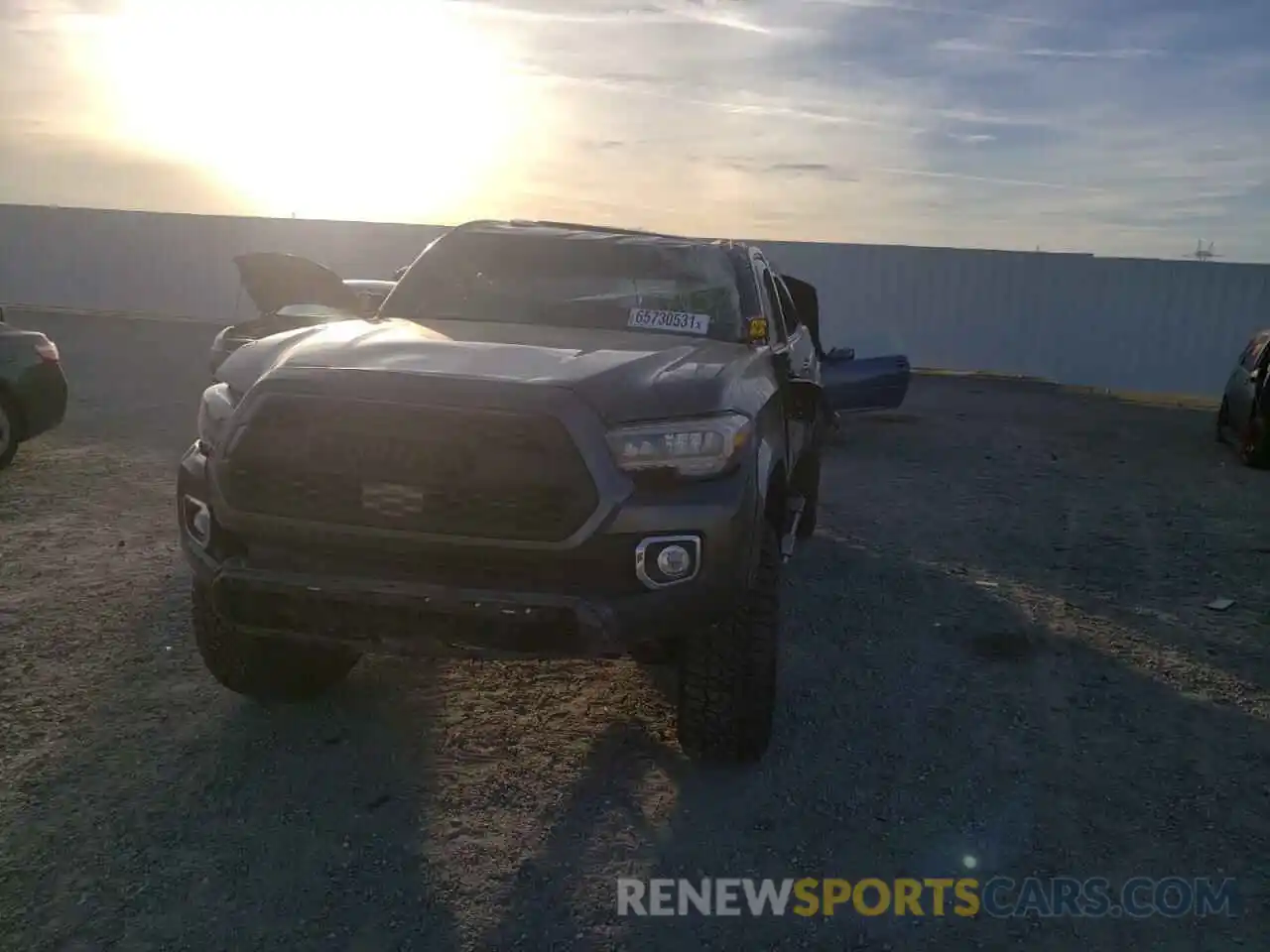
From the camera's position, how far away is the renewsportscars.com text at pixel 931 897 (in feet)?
9.95

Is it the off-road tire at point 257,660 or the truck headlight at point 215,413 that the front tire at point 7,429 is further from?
the truck headlight at point 215,413

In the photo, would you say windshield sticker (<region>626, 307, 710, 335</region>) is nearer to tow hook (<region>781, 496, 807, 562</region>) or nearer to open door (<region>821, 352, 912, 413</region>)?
tow hook (<region>781, 496, 807, 562</region>)

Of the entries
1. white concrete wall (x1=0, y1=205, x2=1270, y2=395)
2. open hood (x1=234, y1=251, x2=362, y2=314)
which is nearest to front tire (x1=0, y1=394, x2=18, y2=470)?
open hood (x1=234, y1=251, x2=362, y2=314)

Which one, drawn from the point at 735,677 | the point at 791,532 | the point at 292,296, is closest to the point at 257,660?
the point at 735,677

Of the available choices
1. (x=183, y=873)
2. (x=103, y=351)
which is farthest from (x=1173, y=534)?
(x=103, y=351)

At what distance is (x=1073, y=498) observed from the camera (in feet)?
30.0

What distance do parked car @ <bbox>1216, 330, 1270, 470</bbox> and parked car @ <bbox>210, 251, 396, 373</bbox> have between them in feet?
29.3

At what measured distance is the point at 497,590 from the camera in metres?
3.17

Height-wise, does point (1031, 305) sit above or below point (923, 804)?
above

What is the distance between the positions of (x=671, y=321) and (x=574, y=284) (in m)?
0.55

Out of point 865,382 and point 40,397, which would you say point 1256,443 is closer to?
point 865,382

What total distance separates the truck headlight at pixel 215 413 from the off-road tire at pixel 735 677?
171 cm

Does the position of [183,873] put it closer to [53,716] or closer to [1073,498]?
[53,716]

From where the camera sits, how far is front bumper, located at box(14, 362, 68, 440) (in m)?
8.16
